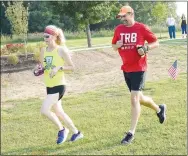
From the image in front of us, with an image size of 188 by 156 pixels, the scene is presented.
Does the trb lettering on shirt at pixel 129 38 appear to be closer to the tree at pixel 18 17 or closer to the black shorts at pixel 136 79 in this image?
the black shorts at pixel 136 79

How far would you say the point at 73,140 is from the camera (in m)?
6.02

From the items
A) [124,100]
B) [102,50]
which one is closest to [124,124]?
[124,100]

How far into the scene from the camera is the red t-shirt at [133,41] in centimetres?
534

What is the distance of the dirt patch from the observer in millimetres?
12445

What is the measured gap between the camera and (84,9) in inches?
815

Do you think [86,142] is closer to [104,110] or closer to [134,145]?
[134,145]

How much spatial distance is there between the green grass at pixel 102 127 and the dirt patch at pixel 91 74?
193cm

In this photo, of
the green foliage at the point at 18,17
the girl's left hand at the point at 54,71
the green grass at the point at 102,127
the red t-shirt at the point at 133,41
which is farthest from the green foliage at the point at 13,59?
the red t-shirt at the point at 133,41

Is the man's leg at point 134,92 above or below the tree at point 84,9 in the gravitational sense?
below

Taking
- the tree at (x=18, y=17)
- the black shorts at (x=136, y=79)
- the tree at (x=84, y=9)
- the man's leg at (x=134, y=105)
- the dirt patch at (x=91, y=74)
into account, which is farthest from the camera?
the tree at (x=84, y=9)

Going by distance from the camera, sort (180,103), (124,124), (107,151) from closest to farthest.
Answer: (107,151) < (124,124) < (180,103)

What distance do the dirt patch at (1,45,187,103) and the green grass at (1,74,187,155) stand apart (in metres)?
1.93

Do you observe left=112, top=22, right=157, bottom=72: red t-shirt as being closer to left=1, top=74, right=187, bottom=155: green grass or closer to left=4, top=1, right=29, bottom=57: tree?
left=1, top=74, right=187, bottom=155: green grass

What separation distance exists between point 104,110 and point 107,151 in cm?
277
